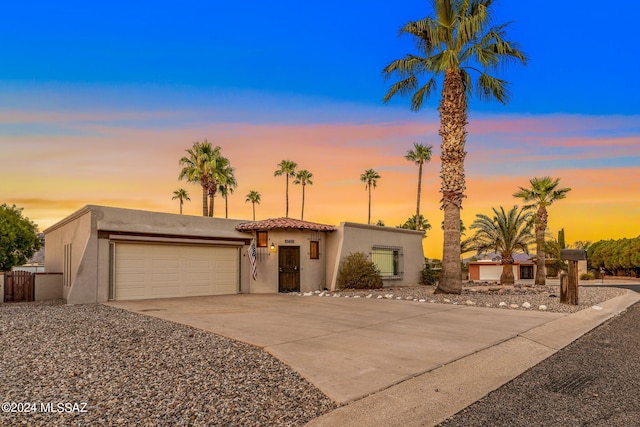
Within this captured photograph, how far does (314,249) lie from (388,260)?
5902 mm

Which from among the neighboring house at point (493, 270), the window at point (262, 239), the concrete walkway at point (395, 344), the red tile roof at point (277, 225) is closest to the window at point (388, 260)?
the red tile roof at point (277, 225)

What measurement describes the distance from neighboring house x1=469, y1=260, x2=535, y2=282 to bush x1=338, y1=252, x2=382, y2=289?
3040cm

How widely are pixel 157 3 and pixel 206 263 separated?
1082 cm

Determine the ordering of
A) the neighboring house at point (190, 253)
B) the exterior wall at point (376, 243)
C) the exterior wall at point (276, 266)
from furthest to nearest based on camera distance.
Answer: the exterior wall at point (376, 243)
the exterior wall at point (276, 266)
the neighboring house at point (190, 253)

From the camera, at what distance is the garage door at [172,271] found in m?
17.1

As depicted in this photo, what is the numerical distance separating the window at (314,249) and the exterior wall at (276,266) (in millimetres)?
155

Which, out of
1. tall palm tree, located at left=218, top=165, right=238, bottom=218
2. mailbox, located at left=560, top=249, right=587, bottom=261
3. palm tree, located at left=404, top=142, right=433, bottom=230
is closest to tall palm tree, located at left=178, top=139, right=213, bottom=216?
tall palm tree, located at left=218, top=165, right=238, bottom=218

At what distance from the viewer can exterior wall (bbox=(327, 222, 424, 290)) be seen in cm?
2266

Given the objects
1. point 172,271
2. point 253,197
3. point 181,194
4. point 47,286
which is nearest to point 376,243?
point 172,271

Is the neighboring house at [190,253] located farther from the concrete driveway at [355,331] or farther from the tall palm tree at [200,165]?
the tall palm tree at [200,165]

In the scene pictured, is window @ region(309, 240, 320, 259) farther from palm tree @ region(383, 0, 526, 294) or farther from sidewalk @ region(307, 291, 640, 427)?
sidewalk @ region(307, 291, 640, 427)

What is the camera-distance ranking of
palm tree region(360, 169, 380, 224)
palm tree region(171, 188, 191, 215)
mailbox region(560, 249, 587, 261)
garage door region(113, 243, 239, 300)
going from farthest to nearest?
palm tree region(360, 169, 380, 224)
palm tree region(171, 188, 191, 215)
garage door region(113, 243, 239, 300)
mailbox region(560, 249, 587, 261)

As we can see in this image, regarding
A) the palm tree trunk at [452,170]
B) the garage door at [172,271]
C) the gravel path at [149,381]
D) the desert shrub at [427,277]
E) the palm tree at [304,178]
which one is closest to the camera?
the gravel path at [149,381]

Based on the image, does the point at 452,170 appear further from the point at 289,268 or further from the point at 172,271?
the point at 172,271
